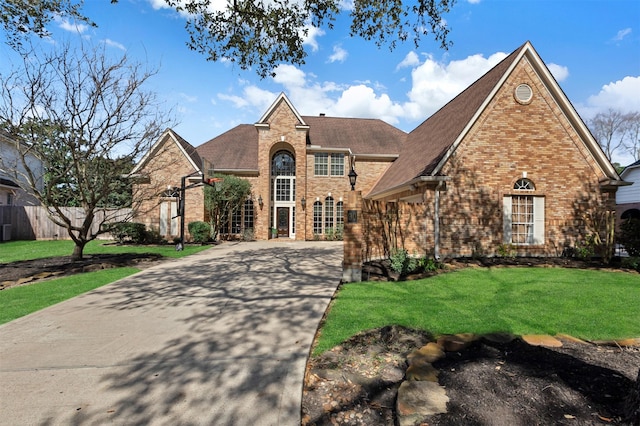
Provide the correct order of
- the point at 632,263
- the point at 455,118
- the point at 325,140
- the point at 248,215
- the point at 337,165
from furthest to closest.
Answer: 1. the point at 325,140
2. the point at 337,165
3. the point at 248,215
4. the point at 455,118
5. the point at 632,263

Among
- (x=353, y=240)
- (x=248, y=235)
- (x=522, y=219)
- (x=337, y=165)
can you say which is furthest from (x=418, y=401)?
(x=337, y=165)

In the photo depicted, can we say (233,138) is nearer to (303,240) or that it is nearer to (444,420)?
(303,240)

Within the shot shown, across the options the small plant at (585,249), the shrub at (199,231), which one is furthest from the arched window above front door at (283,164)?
the small plant at (585,249)

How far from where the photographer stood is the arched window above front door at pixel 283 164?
73.5 feet

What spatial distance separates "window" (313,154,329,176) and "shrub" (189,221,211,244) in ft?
27.8

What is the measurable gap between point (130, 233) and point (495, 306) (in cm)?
1854

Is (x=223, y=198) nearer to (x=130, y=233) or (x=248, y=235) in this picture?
(x=248, y=235)

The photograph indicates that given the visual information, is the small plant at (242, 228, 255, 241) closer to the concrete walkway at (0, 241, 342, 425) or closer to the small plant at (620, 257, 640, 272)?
the concrete walkway at (0, 241, 342, 425)

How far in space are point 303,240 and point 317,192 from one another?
358cm

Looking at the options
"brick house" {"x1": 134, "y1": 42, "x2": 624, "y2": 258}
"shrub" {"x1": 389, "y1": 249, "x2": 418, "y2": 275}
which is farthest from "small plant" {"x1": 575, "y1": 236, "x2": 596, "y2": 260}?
"shrub" {"x1": 389, "y1": 249, "x2": 418, "y2": 275}

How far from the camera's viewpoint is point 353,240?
8055mm

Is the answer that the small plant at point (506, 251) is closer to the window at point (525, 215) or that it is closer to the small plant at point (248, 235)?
the window at point (525, 215)

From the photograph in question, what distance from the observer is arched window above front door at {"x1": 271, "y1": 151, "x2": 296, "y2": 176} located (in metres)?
22.4

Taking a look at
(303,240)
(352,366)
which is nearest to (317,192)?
(303,240)
